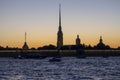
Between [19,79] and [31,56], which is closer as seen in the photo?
[19,79]

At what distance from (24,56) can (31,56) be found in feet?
30.3

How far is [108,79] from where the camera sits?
67.4 meters

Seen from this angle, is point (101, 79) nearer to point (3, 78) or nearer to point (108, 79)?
point (108, 79)

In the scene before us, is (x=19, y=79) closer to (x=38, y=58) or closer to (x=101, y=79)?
(x=101, y=79)

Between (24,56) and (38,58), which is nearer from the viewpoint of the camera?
(38,58)

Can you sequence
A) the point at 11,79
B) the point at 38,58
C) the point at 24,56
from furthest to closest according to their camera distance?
the point at 24,56, the point at 38,58, the point at 11,79

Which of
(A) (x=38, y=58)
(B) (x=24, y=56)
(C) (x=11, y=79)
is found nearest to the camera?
(C) (x=11, y=79)

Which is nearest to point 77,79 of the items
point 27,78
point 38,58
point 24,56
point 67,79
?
point 67,79

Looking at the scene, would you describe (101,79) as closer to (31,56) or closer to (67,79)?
(67,79)

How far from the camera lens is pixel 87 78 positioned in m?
69.4

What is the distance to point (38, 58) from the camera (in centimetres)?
18512

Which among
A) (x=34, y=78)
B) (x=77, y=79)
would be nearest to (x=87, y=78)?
(x=77, y=79)

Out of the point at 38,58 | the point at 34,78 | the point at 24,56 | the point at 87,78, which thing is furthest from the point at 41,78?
the point at 24,56

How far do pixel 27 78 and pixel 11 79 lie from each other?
2665mm
